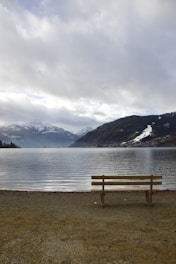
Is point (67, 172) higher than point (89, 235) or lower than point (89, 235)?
lower

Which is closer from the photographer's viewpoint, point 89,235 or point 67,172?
point 89,235

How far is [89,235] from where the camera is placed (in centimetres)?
1014

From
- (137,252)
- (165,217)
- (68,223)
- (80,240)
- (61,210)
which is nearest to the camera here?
(137,252)

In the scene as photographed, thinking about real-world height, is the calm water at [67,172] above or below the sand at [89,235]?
below

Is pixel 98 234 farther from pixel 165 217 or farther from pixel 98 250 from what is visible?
pixel 165 217

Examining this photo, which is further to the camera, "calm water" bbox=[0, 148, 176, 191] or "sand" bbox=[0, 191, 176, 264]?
"calm water" bbox=[0, 148, 176, 191]

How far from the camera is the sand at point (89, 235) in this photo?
8.16m

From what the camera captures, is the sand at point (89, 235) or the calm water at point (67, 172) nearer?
the sand at point (89, 235)

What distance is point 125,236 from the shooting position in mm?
10055

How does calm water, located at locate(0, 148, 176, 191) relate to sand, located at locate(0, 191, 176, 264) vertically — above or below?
below

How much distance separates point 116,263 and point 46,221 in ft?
17.6

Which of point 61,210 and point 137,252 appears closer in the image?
point 137,252

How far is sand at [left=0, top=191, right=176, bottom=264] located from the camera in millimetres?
8156

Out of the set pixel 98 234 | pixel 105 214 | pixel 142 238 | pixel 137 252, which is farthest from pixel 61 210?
pixel 137 252
